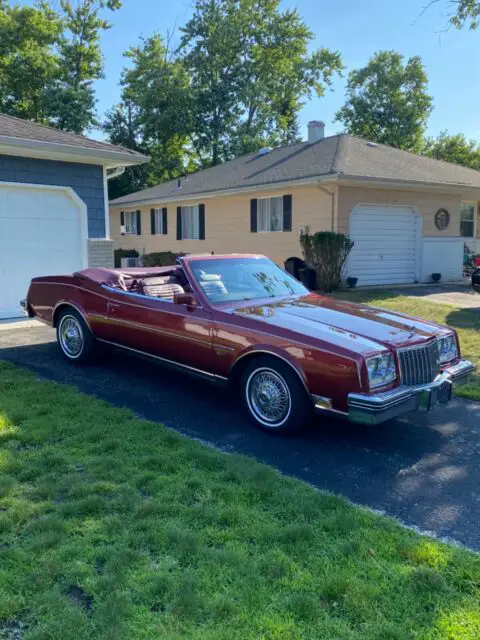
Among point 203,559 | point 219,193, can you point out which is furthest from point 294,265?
point 203,559

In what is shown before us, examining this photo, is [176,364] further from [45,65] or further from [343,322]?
[45,65]

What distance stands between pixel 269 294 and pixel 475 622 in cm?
375

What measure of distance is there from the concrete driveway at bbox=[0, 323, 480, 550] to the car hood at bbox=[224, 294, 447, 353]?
0.86m

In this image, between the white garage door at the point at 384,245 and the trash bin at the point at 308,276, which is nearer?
the trash bin at the point at 308,276

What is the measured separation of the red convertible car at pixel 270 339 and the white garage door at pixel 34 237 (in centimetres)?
378

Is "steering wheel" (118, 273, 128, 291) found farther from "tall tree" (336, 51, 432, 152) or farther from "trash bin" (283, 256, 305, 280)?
"tall tree" (336, 51, 432, 152)

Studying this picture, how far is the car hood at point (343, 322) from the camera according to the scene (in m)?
4.36

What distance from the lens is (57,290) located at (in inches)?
272

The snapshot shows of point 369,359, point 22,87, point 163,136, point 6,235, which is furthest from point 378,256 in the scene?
point 22,87

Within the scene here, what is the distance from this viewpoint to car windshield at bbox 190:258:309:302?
17.9 feet

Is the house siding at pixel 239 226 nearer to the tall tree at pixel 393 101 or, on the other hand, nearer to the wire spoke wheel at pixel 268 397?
the wire spoke wheel at pixel 268 397

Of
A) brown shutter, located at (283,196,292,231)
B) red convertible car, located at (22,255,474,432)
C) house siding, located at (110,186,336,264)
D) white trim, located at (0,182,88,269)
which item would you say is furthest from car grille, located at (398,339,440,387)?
brown shutter, located at (283,196,292,231)

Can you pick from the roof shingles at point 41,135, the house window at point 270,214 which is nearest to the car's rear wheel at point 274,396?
the roof shingles at point 41,135

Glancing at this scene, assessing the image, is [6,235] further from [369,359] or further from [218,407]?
[369,359]
